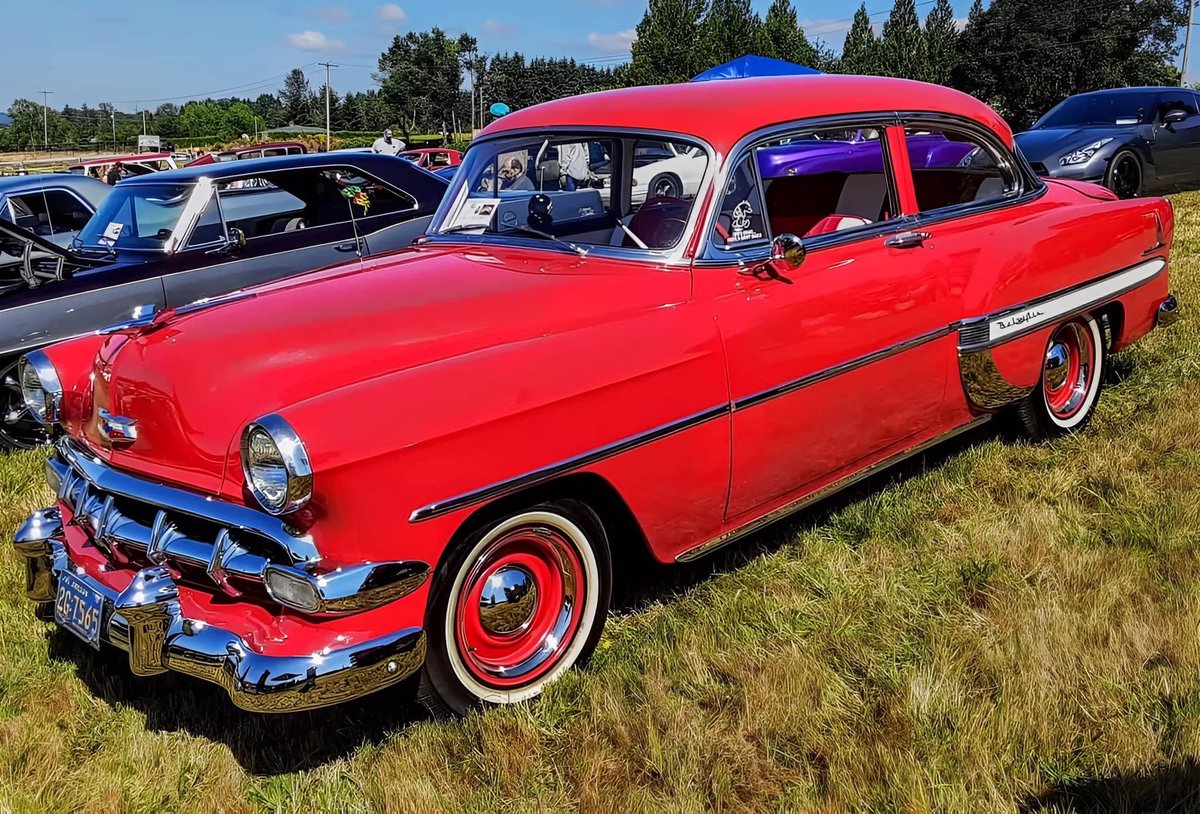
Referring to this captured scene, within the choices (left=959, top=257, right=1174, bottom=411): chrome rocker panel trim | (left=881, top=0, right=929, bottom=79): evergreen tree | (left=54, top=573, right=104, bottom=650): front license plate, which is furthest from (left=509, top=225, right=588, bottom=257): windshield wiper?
(left=881, top=0, right=929, bottom=79): evergreen tree

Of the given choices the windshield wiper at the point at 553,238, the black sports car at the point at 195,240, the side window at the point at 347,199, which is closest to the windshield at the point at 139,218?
the black sports car at the point at 195,240

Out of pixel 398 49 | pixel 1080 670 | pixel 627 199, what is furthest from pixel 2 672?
pixel 398 49

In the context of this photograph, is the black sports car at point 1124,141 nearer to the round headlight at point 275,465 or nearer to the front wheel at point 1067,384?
the front wheel at point 1067,384

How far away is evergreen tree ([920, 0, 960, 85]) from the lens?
61.2 m

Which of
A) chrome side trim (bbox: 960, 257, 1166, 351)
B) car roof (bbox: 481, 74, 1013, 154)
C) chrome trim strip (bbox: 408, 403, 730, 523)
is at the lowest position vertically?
chrome trim strip (bbox: 408, 403, 730, 523)

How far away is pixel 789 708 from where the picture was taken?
8.56 feet

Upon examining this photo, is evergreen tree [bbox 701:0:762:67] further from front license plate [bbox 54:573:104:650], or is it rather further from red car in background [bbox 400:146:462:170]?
front license plate [bbox 54:573:104:650]

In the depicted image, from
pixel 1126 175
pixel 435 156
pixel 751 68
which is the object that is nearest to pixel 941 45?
pixel 435 156

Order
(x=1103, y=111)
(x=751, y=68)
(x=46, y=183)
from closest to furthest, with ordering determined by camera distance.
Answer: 1. (x=46, y=183)
2. (x=1103, y=111)
3. (x=751, y=68)

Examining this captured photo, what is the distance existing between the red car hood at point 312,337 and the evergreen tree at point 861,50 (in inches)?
2961

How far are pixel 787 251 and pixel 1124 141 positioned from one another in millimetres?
8611

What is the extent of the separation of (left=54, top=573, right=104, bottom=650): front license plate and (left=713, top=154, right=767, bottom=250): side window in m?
2.04

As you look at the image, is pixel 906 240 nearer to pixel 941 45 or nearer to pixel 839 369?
pixel 839 369

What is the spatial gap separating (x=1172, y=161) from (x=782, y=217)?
27.5ft
